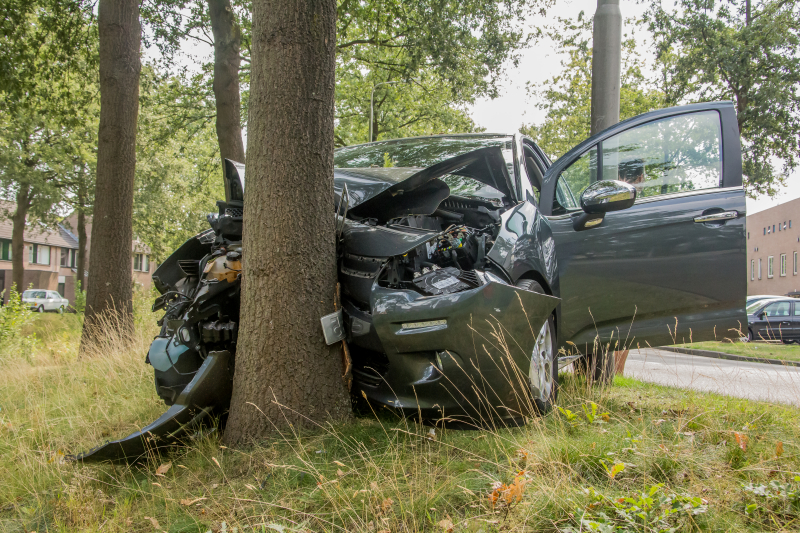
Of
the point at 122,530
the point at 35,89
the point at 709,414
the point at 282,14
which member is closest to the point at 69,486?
the point at 122,530

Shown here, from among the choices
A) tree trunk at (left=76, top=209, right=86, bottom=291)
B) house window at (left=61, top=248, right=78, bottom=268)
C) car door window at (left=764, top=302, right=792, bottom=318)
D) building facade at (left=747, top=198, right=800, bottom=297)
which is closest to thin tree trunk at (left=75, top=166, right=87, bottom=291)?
tree trunk at (left=76, top=209, right=86, bottom=291)

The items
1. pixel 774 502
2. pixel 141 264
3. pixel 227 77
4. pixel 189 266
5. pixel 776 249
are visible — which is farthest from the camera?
pixel 141 264

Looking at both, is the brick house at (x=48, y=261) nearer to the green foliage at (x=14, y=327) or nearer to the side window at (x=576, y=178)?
the green foliage at (x=14, y=327)

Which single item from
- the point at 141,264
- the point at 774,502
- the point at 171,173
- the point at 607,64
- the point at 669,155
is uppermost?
the point at 171,173

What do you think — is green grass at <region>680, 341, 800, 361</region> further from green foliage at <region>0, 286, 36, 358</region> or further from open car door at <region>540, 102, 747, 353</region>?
green foliage at <region>0, 286, 36, 358</region>

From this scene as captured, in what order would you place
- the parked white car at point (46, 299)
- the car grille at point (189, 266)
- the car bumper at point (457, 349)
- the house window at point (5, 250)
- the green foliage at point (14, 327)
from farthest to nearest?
the house window at point (5, 250) < the parked white car at point (46, 299) < the green foliage at point (14, 327) < the car grille at point (189, 266) < the car bumper at point (457, 349)

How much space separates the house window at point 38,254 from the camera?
44062 mm

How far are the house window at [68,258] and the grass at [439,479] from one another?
52.8m

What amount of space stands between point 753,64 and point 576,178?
14004 millimetres

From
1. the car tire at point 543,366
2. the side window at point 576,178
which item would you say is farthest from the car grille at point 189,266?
the side window at point 576,178

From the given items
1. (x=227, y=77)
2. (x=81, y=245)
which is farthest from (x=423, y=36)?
(x=81, y=245)

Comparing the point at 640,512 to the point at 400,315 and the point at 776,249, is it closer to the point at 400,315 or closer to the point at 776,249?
the point at 400,315

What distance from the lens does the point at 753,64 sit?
14.6 metres

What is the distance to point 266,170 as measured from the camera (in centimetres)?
298
